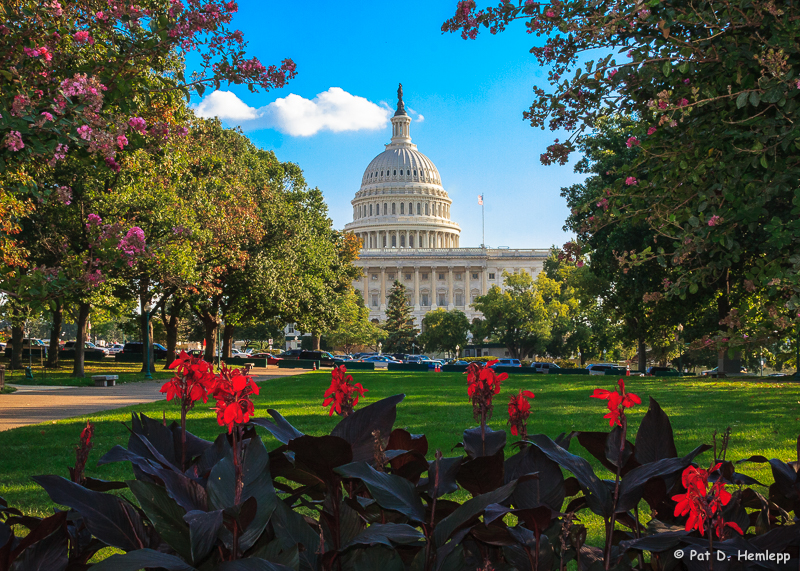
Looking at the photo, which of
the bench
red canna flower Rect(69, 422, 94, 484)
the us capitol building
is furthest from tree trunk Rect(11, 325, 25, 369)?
the us capitol building

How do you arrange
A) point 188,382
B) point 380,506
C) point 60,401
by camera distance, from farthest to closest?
1. point 60,401
2. point 188,382
3. point 380,506

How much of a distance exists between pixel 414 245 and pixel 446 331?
61.5 meters

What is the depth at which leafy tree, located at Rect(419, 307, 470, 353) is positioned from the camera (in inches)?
3652

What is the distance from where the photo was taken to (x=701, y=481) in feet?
6.49

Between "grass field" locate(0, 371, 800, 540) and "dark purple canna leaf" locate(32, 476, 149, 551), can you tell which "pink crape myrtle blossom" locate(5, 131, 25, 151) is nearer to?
"grass field" locate(0, 371, 800, 540)

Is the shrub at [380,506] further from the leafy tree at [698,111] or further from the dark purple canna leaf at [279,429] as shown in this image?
the leafy tree at [698,111]

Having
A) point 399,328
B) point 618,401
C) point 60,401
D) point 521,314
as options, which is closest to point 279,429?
point 618,401

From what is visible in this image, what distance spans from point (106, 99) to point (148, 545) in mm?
6755

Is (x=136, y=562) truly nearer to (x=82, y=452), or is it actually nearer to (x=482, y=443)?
(x=82, y=452)

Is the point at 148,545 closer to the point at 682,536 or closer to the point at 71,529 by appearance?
the point at 71,529

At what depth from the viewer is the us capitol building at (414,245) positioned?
139250 millimetres

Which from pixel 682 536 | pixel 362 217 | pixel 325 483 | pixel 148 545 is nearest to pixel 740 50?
pixel 682 536

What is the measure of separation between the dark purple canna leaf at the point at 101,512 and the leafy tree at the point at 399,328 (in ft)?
333

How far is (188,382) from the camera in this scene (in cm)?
259
